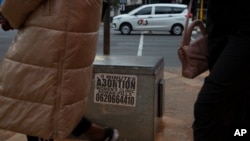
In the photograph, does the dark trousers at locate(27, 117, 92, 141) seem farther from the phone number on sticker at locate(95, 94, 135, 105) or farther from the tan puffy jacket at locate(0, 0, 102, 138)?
the phone number on sticker at locate(95, 94, 135, 105)

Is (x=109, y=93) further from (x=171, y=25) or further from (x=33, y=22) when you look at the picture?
(x=171, y=25)

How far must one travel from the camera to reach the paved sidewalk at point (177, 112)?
4.04 m

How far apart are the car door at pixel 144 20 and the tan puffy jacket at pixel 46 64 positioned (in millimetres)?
22293

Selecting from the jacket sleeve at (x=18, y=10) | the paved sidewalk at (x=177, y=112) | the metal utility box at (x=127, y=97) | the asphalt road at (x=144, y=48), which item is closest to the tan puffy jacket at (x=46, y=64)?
the jacket sleeve at (x=18, y=10)

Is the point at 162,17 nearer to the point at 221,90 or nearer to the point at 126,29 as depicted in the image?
the point at 126,29

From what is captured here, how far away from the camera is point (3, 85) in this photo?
2.75 metres

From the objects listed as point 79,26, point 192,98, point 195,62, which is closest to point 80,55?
point 79,26

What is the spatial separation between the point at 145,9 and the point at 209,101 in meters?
23.1

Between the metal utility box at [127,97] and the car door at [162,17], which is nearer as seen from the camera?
the metal utility box at [127,97]

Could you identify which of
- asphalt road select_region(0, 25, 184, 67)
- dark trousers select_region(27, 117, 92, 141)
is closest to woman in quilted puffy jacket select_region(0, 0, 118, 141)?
dark trousers select_region(27, 117, 92, 141)

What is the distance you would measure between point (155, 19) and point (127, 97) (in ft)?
70.0

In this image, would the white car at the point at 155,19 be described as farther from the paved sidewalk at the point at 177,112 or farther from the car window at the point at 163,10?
the paved sidewalk at the point at 177,112

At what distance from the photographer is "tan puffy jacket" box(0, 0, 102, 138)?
2596 millimetres

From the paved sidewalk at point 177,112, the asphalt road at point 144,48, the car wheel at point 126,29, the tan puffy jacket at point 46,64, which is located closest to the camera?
the tan puffy jacket at point 46,64
